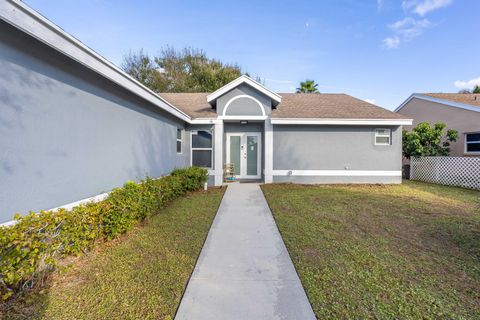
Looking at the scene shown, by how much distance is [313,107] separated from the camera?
1216 centimetres

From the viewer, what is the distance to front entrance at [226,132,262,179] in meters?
A: 12.1

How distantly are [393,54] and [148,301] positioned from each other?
59.5 feet

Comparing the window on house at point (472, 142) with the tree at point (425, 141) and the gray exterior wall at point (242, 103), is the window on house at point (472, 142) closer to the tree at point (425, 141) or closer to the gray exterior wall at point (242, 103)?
the tree at point (425, 141)

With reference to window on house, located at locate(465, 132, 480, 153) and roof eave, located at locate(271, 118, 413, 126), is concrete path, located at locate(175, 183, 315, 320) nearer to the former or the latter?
roof eave, located at locate(271, 118, 413, 126)

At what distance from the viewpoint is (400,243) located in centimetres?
439

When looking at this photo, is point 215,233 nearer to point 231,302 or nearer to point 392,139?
point 231,302

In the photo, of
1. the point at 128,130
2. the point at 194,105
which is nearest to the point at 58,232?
the point at 128,130

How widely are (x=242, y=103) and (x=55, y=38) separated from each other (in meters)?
7.99

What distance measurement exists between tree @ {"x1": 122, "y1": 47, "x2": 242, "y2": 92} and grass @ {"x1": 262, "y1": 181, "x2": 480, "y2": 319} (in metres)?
21.8

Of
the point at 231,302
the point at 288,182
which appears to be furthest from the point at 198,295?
the point at 288,182

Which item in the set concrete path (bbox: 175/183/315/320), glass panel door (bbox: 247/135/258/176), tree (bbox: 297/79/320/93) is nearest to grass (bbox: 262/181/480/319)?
concrete path (bbox: 175/183/315/320)

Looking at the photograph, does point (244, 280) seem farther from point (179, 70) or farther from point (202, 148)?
point (179, 70)

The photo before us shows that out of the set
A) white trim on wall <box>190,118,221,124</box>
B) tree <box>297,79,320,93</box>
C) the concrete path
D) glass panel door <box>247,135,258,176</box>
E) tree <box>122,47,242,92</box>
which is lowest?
the concrete path

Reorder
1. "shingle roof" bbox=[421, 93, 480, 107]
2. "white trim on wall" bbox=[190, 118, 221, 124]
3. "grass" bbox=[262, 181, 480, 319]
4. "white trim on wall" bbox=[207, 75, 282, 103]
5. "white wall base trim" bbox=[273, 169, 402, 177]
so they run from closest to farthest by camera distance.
Answer: "grass" bbox=[262, 181, 480, 319] → "white trim on wall" bbox=[207, 75, 282, 103] → "white trim on wall" bbox=[190, 118, 221, 124] → "white wall base trim" bbox=[273, 169, 402, 177] → "shingle roof" bbox=[421, 93, 480, 107]
